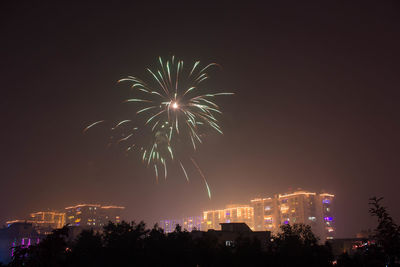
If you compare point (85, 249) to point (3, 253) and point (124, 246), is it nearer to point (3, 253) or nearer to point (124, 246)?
point (124, 246)

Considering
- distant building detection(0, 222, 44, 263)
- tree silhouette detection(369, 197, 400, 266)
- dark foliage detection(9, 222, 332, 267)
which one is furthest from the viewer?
distant building detection(0, 222, 44, 263)

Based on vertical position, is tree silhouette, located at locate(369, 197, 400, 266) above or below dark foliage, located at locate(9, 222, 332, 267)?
above

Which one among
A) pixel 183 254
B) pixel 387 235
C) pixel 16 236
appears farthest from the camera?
pixel 16 236

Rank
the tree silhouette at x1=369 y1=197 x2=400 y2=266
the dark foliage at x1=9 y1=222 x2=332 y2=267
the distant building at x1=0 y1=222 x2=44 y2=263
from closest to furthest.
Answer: the tree silhouette at x1=369 y1=197 x2=400 y2=266
the dark foliage at x1=9 y1=222 x2=332 y2=267
the distant building at x1=0 y1=222 x2=44 y2=263

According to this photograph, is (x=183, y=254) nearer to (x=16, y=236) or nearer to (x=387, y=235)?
(x=387, y=235)

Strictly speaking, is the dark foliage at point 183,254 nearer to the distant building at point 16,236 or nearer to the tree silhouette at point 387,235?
the tree silhouette at point 387,235

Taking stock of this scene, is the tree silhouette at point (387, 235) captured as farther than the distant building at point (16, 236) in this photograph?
No

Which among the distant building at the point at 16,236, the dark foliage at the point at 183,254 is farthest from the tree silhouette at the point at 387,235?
the distant building at the point at 16,236

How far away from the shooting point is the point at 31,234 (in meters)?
176

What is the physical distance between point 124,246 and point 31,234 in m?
154

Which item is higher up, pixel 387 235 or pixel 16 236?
pixel 387 235

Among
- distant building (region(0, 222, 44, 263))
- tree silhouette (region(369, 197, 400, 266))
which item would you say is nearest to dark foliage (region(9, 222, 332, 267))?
tree silhouette (region(369, 197, 400, 266))

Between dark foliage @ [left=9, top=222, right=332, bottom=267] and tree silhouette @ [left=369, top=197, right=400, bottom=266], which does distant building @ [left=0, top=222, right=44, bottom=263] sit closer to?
dark foliage @ [left=9, top=222, right=332, bottom=267]

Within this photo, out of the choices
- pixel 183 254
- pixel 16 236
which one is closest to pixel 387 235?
pixel 183 254
